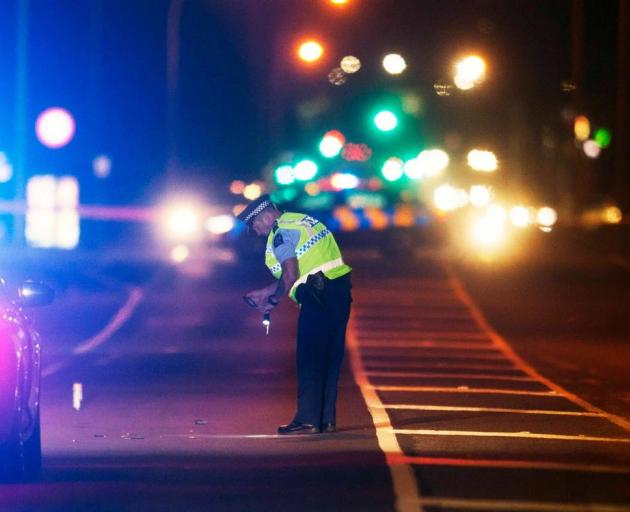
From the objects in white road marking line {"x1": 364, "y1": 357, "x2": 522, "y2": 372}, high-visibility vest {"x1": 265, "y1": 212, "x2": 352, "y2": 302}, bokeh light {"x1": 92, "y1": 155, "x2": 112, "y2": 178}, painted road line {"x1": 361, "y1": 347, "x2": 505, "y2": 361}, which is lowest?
white road marking line {"x1": 364, "y1": 357, "x2": 522, "y2": 372}

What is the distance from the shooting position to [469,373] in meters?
18.7

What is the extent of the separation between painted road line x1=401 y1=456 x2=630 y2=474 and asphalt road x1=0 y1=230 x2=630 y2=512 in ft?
0.06

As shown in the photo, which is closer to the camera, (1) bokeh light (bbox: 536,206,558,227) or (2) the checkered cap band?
(2) the checkered cap band

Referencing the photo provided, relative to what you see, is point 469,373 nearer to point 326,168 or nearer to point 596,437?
point 596,437

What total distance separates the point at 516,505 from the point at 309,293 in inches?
144

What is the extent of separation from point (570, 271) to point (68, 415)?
1053 inches

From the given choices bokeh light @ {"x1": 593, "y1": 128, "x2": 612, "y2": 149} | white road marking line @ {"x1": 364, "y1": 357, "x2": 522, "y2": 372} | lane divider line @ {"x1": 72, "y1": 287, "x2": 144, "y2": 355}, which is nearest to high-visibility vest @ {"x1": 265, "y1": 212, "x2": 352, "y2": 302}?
white road marking line @ {"x1": 364, "y1": 357, "x2": 522, "y2": 372}

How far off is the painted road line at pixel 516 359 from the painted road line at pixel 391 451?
1.79 meters

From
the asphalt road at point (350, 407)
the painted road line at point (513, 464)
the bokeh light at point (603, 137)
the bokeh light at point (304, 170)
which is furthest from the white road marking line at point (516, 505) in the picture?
the bokeh light at point (603, 137)

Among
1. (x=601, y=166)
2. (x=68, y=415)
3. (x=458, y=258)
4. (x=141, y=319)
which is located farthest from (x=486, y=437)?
(x=601, y=166)

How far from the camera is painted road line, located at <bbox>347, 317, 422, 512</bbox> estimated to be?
→ 9055 mm

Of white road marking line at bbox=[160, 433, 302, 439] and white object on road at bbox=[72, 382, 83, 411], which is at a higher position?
white object on road at bbox=[72, 382, 83, 411]

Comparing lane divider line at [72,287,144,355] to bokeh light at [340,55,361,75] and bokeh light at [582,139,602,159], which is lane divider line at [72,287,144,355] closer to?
bokeh light at [340,55,361,75]

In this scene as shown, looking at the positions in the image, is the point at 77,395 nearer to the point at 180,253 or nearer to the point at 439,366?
the point at 439,366
